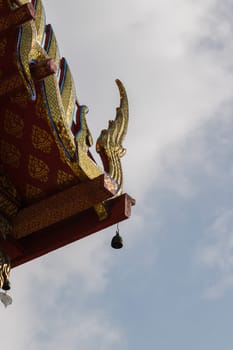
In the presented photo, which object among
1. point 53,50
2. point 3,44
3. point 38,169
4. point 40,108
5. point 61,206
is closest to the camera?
point 3,44

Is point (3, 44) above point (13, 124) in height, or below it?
above

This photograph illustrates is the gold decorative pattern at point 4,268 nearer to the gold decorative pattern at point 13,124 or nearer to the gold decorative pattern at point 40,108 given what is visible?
the gold decorative pattern at point 13,124

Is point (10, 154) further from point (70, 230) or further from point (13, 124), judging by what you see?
point (70, 230)

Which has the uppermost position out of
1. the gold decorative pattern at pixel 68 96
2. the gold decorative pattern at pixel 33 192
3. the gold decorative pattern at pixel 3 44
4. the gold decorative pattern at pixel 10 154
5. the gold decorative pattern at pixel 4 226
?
the gold decorative pattern at pixel 3 44

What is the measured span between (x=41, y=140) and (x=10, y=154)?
394 millimetres

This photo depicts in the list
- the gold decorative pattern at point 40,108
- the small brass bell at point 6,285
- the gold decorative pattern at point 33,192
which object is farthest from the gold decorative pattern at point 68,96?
the small brass bell at point 6,285

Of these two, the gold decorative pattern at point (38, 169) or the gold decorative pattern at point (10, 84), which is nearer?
the gold decorative pattern at point (10, 84)

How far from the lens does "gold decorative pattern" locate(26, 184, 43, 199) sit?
332 inches

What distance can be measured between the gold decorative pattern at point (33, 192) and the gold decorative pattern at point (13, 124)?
0.52 m

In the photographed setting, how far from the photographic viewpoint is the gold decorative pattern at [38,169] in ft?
27.0

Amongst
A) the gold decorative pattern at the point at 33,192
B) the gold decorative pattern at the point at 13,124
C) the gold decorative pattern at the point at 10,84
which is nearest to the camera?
the gold decorative pattern at the point at 10,84

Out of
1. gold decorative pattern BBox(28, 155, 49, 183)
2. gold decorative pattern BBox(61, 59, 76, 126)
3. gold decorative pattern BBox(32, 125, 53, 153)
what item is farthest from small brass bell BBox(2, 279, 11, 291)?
gold decorative pattern BBox(61, 59, 76, 126)

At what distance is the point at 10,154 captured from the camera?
8336mm

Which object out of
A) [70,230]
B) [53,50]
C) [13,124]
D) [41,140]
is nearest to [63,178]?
[41,140]
